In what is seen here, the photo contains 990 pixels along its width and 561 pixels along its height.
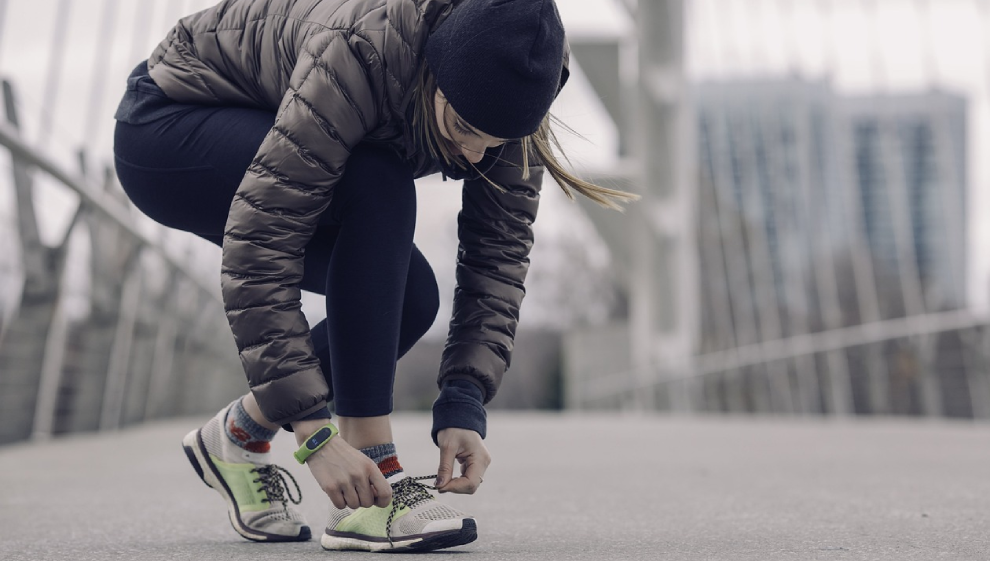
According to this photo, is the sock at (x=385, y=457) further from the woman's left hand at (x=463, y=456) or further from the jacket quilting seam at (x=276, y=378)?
the jacket quilting seam at (x=276, y=378)

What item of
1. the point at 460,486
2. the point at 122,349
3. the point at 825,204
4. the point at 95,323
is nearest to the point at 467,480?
the point at 460,486

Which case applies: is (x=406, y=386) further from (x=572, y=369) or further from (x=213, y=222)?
(x=213, y=222)

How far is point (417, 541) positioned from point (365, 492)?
174 mm

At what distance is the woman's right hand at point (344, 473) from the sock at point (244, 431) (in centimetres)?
41

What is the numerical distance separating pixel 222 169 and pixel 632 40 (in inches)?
556

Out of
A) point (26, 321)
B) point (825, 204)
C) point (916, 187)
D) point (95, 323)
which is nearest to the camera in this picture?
point (26, 321)

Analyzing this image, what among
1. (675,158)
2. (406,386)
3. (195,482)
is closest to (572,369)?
(406,386)

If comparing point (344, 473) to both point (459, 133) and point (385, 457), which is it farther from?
point (459, 133)

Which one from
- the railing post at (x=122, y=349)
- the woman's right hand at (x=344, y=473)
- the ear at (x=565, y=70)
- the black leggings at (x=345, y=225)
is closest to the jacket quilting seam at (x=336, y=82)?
the black leggings at (x=345, y=225)

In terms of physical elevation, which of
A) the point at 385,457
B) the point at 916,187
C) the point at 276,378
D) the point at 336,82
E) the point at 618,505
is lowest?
the point at 618,505

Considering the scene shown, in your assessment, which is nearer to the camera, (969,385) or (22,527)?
(22,527)

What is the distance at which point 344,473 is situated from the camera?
142 cm

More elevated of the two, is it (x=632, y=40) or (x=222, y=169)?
(x=632, y=40)

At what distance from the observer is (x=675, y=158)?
1545 centimetres
